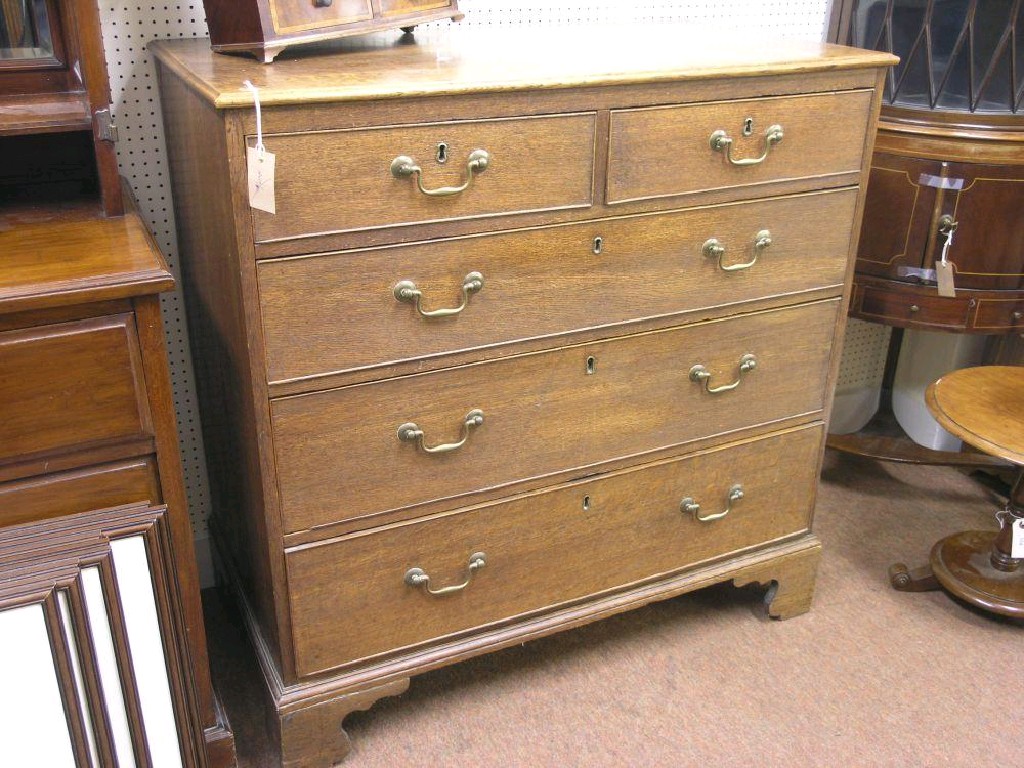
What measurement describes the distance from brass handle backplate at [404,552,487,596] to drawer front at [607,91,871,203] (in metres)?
0.75

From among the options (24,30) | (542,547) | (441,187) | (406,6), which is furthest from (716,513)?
(24,30)

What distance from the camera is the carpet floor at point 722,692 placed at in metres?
2.10

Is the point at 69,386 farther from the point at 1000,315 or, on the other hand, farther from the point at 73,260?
the point at 1000,315

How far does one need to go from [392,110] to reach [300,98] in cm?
15

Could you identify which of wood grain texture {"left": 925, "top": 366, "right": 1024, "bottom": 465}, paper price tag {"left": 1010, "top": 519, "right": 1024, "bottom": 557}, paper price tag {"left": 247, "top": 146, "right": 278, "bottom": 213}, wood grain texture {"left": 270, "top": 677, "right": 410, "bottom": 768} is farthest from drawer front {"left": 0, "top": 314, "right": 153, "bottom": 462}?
paper price tag {"left": 1010, "top": 519, "right": 1024, "bottom": 557}

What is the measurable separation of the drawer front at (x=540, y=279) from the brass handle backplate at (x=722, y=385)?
14 centimetres

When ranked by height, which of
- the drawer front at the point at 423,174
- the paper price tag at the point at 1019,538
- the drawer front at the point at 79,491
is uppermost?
the drawer front at the point at 423,174

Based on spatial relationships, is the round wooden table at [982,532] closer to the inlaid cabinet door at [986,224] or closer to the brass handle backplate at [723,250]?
the inlaid cabinet door at [986,224]

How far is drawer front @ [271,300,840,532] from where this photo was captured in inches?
69.3

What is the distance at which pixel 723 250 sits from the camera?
1.99 meters

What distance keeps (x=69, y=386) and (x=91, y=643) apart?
439 millimetres

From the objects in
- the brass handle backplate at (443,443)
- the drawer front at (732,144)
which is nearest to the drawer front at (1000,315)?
the drawer front at (732,144)

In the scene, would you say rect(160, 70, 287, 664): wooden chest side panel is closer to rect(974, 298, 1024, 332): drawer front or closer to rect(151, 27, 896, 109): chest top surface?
rect(151, 27, 896, 109): chest top surface

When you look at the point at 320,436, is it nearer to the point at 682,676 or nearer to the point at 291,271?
the point at 291,271
